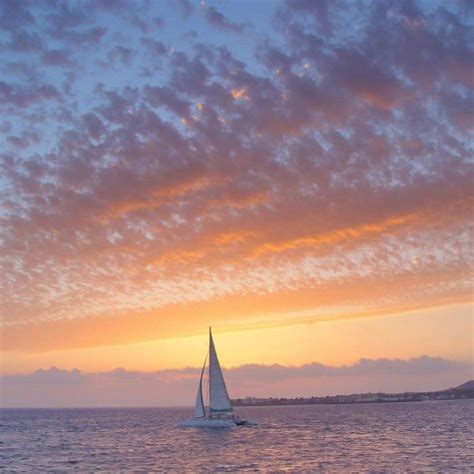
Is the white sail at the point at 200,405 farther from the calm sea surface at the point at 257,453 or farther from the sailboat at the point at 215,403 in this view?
the calm sea surface at the point at 257,453

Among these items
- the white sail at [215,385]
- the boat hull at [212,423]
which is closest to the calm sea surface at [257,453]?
the boat hull at [212,423]

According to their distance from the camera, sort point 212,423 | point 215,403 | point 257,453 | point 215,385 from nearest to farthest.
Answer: point 257,453
point 215,385
point 215,403
point 212,423

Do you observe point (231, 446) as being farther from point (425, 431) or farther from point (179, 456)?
point (425, 431)

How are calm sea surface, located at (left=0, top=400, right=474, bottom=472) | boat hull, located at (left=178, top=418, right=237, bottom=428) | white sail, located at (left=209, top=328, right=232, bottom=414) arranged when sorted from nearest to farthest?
calm sea surface, located at (left=0, top=400, right=474, bottom=472), white sail, located at (left=209, top=328, right=232, bottom=414), boat hull, located at (left=178, top=418, right=237, bottom=428)

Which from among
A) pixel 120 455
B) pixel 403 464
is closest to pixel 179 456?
pixel 120 455

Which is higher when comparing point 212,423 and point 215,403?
point 215,403

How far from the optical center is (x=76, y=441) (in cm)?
9331

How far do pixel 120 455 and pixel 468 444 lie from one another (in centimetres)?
3994

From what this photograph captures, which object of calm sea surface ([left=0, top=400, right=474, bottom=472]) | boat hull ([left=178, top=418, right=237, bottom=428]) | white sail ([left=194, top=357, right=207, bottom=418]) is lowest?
calm sea surface ([left=0, top=400, right=474, bottom=472])

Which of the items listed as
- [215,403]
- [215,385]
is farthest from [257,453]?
[215,403]

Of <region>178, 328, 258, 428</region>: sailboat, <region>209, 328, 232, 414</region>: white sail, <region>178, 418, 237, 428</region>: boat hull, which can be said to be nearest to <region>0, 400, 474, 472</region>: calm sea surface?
<region>178, 418, 237, 428</region>: boat hull

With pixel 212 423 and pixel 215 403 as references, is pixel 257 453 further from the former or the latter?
pixel 212 423

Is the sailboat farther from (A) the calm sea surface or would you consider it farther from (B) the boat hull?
(A) the calm sea surface

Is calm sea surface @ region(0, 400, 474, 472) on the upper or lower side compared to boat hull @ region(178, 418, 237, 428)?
lower
